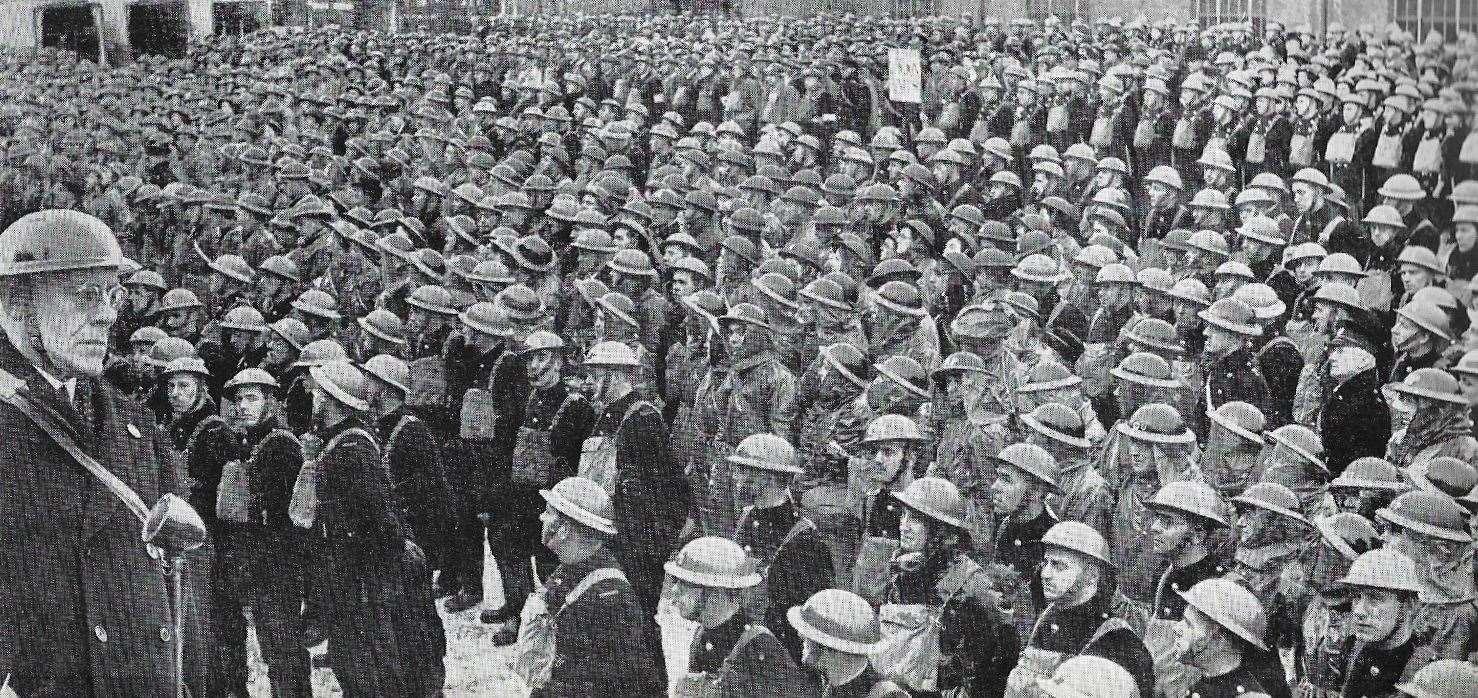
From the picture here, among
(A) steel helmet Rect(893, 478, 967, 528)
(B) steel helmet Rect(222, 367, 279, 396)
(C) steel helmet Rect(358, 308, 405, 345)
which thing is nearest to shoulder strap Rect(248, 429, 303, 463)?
(B) steel helmet Rect(222, 367, 279, 396)

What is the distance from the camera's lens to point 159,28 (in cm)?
2308

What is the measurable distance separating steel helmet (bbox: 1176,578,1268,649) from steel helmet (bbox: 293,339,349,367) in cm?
480

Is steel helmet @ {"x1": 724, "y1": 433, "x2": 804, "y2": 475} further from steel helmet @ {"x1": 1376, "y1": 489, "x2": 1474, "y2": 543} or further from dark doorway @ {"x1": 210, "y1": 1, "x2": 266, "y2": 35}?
dark doorway @ {"x1": 210, "y1": 1, "x2": 266, "y2": 35}

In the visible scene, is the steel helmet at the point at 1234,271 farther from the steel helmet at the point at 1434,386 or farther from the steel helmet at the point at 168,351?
the steel helmet at the point at 168,351

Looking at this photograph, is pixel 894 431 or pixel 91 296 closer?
pixel 91 296

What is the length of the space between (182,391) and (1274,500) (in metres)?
5.58

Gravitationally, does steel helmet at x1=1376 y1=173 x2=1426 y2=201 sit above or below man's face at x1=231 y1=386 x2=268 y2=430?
above

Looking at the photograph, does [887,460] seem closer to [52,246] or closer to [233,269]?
[52,246]

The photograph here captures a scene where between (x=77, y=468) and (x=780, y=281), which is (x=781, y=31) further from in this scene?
(x=77, y=468)

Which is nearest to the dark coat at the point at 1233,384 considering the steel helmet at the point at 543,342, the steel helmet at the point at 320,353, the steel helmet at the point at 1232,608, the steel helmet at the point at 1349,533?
the steel helmet at the point at 1349,533

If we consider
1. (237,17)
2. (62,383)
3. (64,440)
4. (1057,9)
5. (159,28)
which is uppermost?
(237,17)

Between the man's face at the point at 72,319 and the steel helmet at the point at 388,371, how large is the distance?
2931 millimetres

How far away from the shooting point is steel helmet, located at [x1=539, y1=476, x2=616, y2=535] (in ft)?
17.1

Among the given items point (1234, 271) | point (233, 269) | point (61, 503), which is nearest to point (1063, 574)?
point (61, 503)
